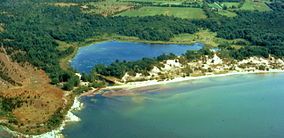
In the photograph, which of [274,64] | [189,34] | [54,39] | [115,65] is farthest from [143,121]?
[189,34]

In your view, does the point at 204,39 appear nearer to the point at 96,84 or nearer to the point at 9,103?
→ the point at 96,84

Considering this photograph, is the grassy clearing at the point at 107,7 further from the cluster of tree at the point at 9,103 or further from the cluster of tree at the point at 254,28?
the cluster of tree at the point at 9,103

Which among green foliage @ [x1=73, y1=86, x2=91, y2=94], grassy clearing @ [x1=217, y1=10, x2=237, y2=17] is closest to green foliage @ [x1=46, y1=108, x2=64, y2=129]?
green foliage @ [x1=73, y1=86, x2=91, y2=94]

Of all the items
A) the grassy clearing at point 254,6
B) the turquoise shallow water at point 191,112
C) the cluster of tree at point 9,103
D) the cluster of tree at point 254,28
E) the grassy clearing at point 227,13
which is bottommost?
the turquoise shallow water at point 191,112

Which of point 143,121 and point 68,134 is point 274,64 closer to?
point 143,121

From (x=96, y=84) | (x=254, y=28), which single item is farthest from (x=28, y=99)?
(x=254, y=28)

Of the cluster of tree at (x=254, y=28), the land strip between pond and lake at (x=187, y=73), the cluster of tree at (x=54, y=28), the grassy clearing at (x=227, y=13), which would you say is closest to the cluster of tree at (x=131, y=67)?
the land strip between pond and lake at (x=187, y=73)
